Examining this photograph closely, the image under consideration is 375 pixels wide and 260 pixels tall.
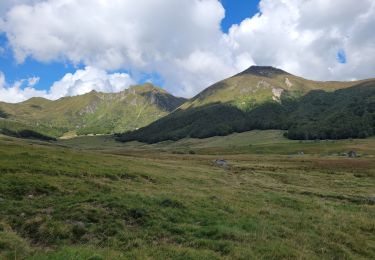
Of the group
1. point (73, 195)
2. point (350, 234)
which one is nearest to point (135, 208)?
point (73, 195)

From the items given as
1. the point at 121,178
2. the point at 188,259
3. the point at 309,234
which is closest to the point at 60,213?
the point at 188,259

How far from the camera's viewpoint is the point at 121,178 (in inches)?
1377

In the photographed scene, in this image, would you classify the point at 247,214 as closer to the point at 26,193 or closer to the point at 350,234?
the point at 350,234

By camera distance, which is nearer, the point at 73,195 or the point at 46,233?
the point at 46,233

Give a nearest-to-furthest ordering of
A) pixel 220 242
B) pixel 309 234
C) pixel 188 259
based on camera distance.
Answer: pixel 188 259
pixel 220 242
pixel 309 234

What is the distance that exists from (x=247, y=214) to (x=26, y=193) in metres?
14.6

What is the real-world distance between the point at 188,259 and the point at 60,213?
881 centimetres

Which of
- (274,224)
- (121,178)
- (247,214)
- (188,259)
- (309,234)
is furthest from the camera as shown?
(121,178)

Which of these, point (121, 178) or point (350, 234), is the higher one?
point (121, 178)

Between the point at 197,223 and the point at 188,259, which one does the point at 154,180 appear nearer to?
the point at 197,223

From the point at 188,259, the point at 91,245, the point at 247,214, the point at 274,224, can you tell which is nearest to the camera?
the point at 188,259

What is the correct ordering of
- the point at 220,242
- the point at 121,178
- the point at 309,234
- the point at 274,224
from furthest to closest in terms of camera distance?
the point at 121,178 < the point at 274,224 < the point at 309,234 < the point at 220,242

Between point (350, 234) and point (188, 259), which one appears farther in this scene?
point (350, 234)

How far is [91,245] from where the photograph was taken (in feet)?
49.3
